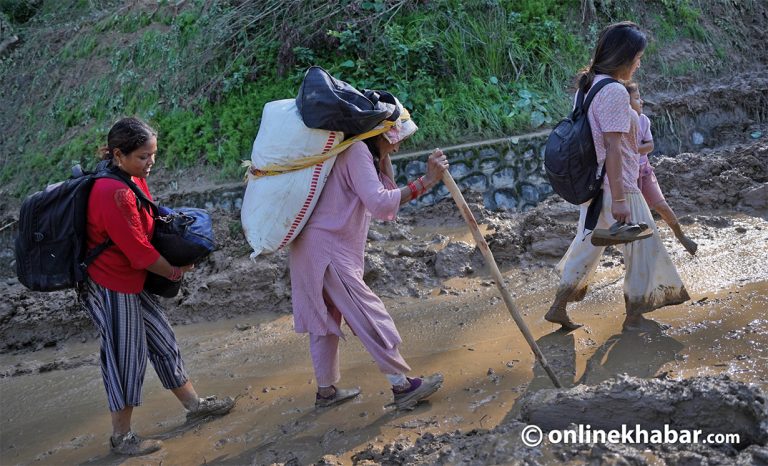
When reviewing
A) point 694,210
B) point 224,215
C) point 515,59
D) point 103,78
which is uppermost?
point 103,78

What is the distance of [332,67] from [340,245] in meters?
5.96

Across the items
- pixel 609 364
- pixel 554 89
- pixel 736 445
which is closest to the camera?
pixel 736 445

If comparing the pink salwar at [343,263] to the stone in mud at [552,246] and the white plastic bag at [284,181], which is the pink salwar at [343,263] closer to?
the white plastic bag at [284,181]

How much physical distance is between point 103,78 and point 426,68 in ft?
17.0

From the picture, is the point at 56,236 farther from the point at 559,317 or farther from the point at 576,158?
the point at 559,317

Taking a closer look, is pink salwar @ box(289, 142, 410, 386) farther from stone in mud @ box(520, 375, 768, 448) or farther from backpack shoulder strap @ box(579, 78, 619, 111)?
backpack shoulder strap @ box(579, 78, 619, 111)

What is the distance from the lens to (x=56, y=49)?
12.5 meters

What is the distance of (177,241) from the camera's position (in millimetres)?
3609

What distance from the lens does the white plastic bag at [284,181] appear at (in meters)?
3.45

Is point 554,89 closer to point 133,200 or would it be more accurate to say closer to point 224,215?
point 224,215

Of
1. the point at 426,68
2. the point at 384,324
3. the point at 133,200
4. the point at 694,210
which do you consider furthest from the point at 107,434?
the point at 426,68

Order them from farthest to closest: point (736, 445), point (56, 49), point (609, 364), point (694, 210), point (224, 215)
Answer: point (56, 49) → point (224, 215) → point (694, 210) → point (609, 364) → point (736, 445)

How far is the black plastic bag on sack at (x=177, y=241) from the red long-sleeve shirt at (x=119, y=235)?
62mm

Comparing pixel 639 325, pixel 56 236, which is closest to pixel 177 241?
pixel 56 236
